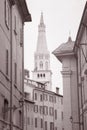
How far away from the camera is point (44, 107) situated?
332 feet

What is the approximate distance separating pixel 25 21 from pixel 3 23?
1079 centimetres

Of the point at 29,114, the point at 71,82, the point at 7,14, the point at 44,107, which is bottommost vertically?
the point at 44,107

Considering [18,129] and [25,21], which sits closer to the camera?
[18,129]

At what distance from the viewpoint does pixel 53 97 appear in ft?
348

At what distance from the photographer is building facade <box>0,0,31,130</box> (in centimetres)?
2402

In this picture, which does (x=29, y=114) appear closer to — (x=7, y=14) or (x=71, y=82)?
(x=71, y=82)

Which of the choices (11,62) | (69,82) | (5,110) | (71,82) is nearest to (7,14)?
(11,62)

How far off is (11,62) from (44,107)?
7513 centimetres

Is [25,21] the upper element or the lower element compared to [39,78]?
upper

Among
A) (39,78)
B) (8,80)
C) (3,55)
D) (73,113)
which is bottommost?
(39,78)

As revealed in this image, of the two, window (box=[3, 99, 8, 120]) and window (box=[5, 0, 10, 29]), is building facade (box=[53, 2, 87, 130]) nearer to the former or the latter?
window (box=[5, 0, 10, 29])

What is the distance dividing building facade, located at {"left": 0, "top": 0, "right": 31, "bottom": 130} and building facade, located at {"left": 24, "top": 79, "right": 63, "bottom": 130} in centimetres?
6292

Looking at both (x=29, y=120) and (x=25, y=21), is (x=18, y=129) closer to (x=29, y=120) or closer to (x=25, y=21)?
(x=25, y=21)

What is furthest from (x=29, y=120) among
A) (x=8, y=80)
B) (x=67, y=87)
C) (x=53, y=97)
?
(x=8, y=80)
